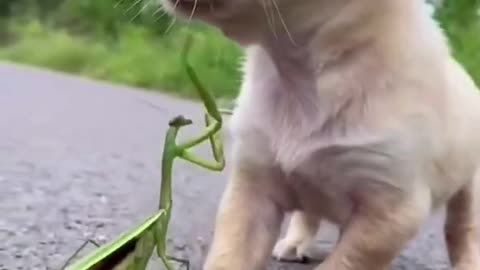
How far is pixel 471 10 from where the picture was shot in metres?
7.86

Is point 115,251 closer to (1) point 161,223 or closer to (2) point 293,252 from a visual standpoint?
(1) point 161,223

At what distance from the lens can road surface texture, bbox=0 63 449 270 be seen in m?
2.62

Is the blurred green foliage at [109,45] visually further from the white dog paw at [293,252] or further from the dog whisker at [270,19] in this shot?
the dog whisker at [270,19]

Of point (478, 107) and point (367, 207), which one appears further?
point (478, 107)

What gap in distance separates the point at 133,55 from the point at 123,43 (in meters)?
0.88

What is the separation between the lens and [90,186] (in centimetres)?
341

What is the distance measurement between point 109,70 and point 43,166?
6.10m

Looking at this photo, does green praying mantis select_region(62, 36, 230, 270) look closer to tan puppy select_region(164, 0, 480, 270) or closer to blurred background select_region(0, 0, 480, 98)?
tan puppy select_region(164, 0, 480, 270)

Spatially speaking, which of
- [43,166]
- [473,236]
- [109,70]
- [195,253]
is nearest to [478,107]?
[473,236]

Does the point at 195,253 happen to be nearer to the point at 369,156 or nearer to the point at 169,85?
the point at 369,156

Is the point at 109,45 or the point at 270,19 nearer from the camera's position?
the point at 270,19

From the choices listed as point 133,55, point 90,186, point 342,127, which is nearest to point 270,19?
point 342,127

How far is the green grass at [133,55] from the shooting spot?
7074 mm

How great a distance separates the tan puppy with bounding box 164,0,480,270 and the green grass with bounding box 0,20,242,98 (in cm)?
367
